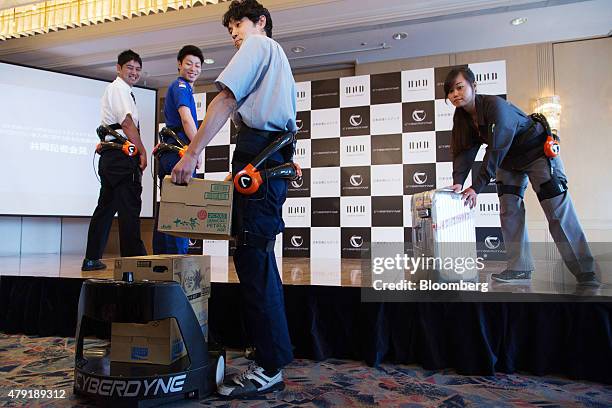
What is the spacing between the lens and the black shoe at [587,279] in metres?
1.65

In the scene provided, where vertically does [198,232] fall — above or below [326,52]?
below

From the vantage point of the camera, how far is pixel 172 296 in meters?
1.12

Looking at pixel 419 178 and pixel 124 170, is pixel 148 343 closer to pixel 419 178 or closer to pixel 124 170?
pixel 124 170

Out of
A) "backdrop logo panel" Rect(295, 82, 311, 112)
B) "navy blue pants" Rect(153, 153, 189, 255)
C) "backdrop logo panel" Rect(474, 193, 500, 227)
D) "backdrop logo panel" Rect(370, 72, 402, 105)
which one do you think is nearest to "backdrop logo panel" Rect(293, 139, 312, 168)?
"backdrop logo panel" Rect(295, 82, 311, 112)

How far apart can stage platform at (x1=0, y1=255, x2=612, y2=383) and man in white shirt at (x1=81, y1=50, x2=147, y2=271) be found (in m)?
0.59

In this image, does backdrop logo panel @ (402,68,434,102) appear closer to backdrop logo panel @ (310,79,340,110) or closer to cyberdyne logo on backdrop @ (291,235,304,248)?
backdrop logo panel @ (310,79,340,110)

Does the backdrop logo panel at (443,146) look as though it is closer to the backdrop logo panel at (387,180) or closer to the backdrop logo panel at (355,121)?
the backdrop logo panel at (387,180)

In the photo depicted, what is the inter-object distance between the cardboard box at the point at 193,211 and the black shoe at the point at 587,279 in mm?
1432

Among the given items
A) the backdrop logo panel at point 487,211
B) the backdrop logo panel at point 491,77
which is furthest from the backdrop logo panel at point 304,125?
the backdrop logo panel at point 487,211

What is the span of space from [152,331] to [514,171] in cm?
166

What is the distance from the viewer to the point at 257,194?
3.92 ft

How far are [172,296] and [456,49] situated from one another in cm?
381

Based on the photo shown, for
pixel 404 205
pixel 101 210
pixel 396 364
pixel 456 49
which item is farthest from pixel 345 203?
pixel 396 364

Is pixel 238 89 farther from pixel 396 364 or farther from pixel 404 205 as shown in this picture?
pixel 404 205
